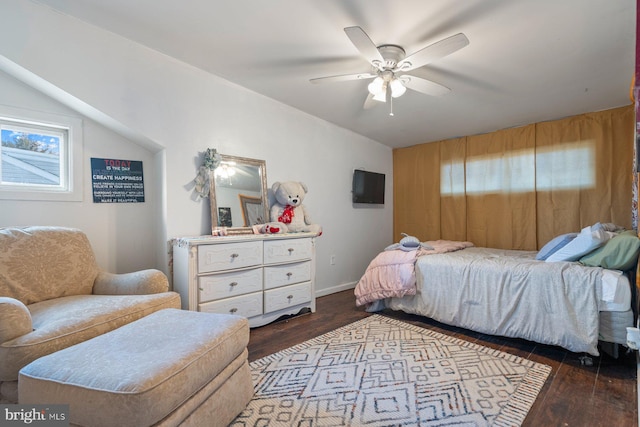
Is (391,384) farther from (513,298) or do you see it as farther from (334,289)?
(334,289)

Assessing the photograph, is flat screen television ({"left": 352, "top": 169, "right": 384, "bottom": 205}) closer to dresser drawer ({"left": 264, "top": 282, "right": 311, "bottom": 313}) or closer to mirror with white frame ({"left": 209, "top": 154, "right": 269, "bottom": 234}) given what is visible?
mirror with white frame ({"left": 209, "top": 154, "right": 269, "bottom": 234})

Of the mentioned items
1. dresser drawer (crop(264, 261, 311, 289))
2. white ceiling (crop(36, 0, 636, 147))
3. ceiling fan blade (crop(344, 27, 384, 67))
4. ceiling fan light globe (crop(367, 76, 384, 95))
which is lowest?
dresser drawer (crop(264, 261, 311, 289))

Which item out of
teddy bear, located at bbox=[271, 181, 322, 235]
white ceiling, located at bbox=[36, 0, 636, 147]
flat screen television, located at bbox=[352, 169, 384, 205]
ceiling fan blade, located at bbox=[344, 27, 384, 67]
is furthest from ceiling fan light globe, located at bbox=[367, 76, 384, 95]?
flat screen television, located at bbox=[352, 169, 384, 205]

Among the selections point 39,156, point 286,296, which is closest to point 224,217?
point 286,296

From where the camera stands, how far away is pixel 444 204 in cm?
432

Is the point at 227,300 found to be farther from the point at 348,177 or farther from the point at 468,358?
the point at 348,177

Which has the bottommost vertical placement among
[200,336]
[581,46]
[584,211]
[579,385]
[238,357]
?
[579,385]

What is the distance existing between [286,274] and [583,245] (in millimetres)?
2309

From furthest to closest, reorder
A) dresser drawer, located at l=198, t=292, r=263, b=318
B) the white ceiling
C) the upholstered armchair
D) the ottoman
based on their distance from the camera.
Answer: dresser drawer, located at l=198, t=292, r=263, b=318
the white ceiling
the upholstered armchair
the ottoman

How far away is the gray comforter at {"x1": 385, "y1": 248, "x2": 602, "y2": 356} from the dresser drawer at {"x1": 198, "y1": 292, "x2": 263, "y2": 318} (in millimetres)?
1305

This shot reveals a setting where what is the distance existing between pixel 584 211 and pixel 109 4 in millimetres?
4583

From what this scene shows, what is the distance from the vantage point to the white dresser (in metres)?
2.24

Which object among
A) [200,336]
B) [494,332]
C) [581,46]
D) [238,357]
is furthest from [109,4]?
[494,332]

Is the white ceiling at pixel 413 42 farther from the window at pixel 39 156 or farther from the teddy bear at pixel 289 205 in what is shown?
the teddy bear at pixel 289 205
